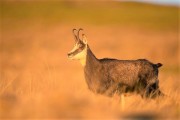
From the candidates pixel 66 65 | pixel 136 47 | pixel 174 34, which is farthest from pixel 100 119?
pixel 174 34

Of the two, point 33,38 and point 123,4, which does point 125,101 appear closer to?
point 33,38

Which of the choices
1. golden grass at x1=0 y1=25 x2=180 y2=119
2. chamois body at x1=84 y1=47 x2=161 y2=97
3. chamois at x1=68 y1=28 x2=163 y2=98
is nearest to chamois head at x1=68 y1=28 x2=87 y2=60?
chamois at x1=68 y1=28 x2=163 y2=98

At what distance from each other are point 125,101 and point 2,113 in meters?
4.98

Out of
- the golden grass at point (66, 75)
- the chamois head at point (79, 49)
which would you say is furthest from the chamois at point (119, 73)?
the golden grass at point (66, 75)

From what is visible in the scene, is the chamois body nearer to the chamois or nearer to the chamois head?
the chamois

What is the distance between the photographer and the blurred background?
8.23 metres

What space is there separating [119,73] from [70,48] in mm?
30240

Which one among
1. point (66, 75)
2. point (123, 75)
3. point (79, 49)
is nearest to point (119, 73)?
point (123, 75)

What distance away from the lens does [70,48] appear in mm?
44656

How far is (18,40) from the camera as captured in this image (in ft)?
173

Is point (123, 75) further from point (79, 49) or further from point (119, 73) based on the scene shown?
point (79, 49)

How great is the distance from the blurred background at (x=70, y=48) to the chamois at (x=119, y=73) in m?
0.43

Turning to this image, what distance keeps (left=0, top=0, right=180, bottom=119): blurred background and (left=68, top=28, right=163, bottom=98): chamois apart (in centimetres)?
43

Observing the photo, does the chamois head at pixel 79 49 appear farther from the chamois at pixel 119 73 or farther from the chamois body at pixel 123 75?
the chamois body at pixel 123 75
